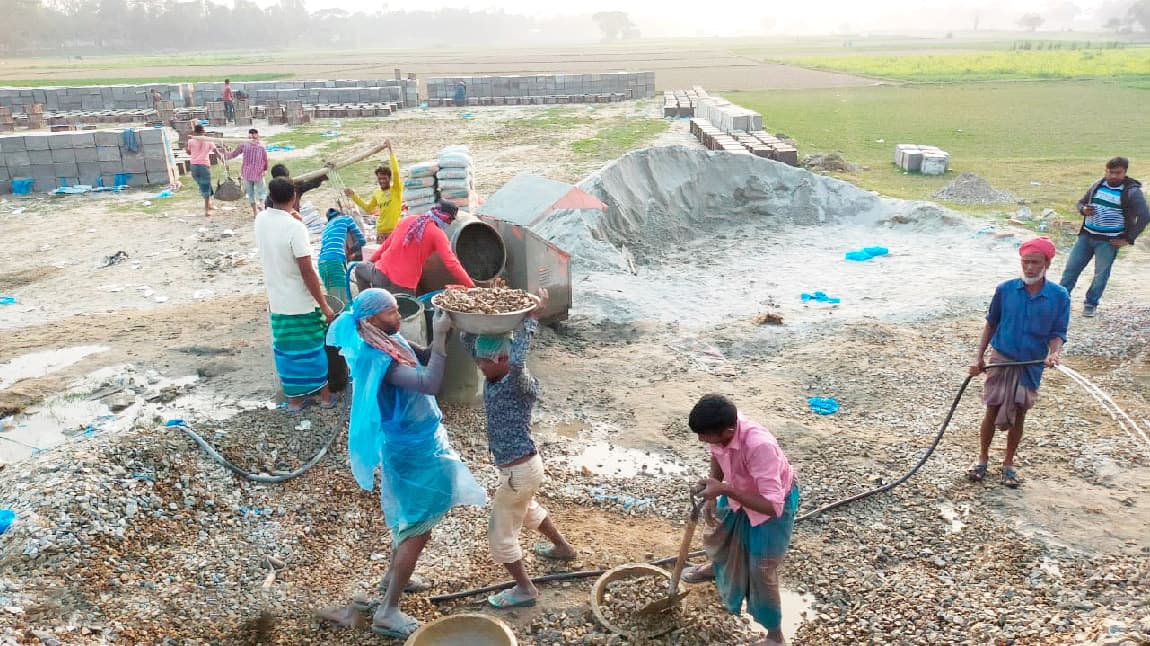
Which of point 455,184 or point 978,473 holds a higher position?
point 455,184

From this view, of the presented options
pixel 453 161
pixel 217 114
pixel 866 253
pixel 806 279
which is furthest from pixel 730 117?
pixel 217 114

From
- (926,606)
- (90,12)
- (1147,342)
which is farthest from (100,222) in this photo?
(90,12)

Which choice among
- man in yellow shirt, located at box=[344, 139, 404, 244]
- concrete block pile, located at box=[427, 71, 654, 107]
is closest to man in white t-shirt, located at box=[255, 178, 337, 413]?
man in yellow shirt, located at box=[344, 139, 404, 244]

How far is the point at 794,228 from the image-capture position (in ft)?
38.7

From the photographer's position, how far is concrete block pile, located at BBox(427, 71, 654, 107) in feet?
95.2

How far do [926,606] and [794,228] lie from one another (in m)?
8.73

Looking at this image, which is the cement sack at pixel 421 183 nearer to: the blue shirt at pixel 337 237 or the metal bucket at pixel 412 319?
the blue shirt at pixel 337 237

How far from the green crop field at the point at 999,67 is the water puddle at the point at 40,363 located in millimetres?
37513

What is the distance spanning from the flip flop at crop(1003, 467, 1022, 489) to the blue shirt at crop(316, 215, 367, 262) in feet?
15.7

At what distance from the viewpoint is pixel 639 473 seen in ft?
17.1

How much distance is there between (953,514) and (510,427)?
2752 millimetres

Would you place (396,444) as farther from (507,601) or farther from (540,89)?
(540,89)

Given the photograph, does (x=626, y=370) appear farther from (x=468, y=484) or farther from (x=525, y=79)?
(x=525, y=79)

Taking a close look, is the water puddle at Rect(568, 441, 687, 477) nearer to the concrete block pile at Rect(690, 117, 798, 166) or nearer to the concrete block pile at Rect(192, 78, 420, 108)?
the concrete block pile at Rect(690, 117, 798, 166)
